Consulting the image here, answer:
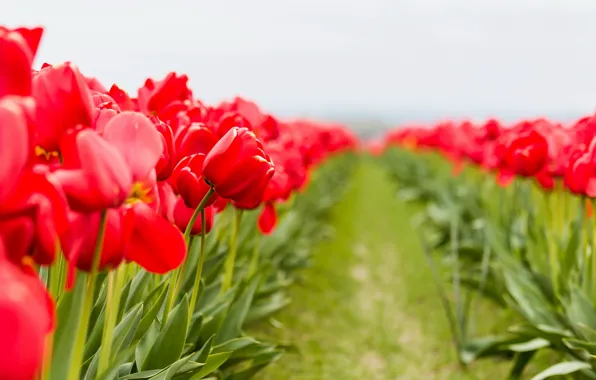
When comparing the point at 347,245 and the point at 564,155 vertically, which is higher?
the point at 564,155

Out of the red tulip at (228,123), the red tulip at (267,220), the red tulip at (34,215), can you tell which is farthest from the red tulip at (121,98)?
the red tulip at (267,220)

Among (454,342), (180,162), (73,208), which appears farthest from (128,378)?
(454,342)

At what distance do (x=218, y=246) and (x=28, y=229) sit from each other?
2.09m

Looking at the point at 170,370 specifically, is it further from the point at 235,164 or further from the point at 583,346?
the point at 583,346

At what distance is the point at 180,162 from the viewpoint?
1.65 m

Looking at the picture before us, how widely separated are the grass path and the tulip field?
0.05ft

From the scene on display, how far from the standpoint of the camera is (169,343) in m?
1.78

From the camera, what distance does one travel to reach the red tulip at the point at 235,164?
5.08 ft

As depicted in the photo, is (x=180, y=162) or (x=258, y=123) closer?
(x=180, y=162)

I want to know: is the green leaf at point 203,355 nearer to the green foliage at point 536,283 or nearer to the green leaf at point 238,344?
the green leaf at point 238,344

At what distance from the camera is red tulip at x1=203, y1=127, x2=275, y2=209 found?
155cm

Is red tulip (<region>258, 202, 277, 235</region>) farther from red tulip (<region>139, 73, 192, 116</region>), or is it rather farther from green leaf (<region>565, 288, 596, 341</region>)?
green leaf (<region>565, 288, 596, 341</region>)

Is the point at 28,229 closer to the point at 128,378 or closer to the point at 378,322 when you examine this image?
the point at 128,378

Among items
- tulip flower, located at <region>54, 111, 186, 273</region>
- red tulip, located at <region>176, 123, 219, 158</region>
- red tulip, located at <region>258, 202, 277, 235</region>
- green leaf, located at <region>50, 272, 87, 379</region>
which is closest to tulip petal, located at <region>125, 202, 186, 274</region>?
tulip flower, located at <region>54, 111, 186, 273</region>
